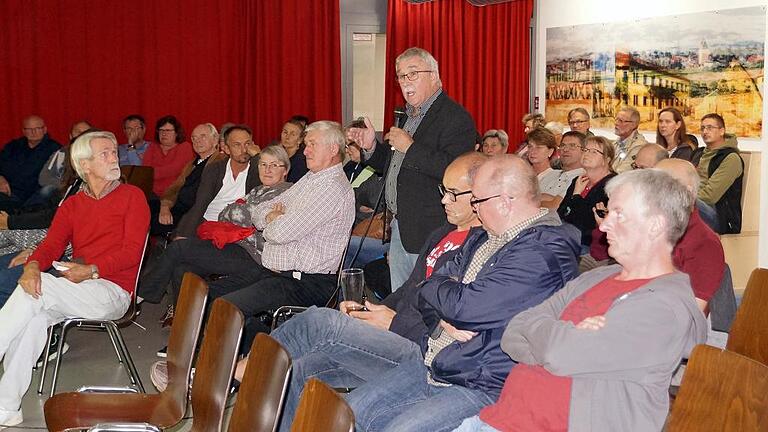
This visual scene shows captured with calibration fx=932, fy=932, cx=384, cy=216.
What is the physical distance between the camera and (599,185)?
5.38 m

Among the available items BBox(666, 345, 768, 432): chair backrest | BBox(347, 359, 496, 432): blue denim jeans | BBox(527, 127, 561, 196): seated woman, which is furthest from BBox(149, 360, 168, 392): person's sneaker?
BBox(527, 127, 561, 196): seated woman

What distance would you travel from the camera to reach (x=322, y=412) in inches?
68.4

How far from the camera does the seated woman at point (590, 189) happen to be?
17.4ft

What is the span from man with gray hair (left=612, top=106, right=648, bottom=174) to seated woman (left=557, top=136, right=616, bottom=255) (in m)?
1.86

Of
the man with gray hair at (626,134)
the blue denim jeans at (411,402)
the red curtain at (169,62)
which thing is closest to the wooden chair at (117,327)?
the blue denim jeans at (411,402)

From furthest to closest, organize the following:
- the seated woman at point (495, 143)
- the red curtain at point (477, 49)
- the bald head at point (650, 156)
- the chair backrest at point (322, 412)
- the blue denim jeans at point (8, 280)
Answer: the red curtain at point (477, 49) < the seated woman at point (495, 143) < the blue denim jeans at point (8, 280) < the bald head at point (650, 156) < the chair backrest at point (322, 412)

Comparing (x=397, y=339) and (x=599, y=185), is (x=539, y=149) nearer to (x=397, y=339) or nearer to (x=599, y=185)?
(x=599, y=185)

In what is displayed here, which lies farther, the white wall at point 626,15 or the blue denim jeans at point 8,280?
the white wall at point 626,15

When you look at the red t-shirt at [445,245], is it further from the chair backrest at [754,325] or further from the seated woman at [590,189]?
the seated woman at [590,189]

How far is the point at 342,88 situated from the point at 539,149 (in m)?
4.27

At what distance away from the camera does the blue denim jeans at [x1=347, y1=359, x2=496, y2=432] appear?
2.53m

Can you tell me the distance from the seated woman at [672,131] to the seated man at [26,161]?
5.37 metres

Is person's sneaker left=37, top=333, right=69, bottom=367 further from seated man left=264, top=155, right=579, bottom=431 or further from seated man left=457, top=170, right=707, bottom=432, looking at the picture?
seated man left=457, top=170, right=707, bottom=432

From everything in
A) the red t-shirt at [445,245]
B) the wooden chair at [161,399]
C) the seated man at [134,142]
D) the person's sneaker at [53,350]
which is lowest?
the person's sneaker at [53,350]
